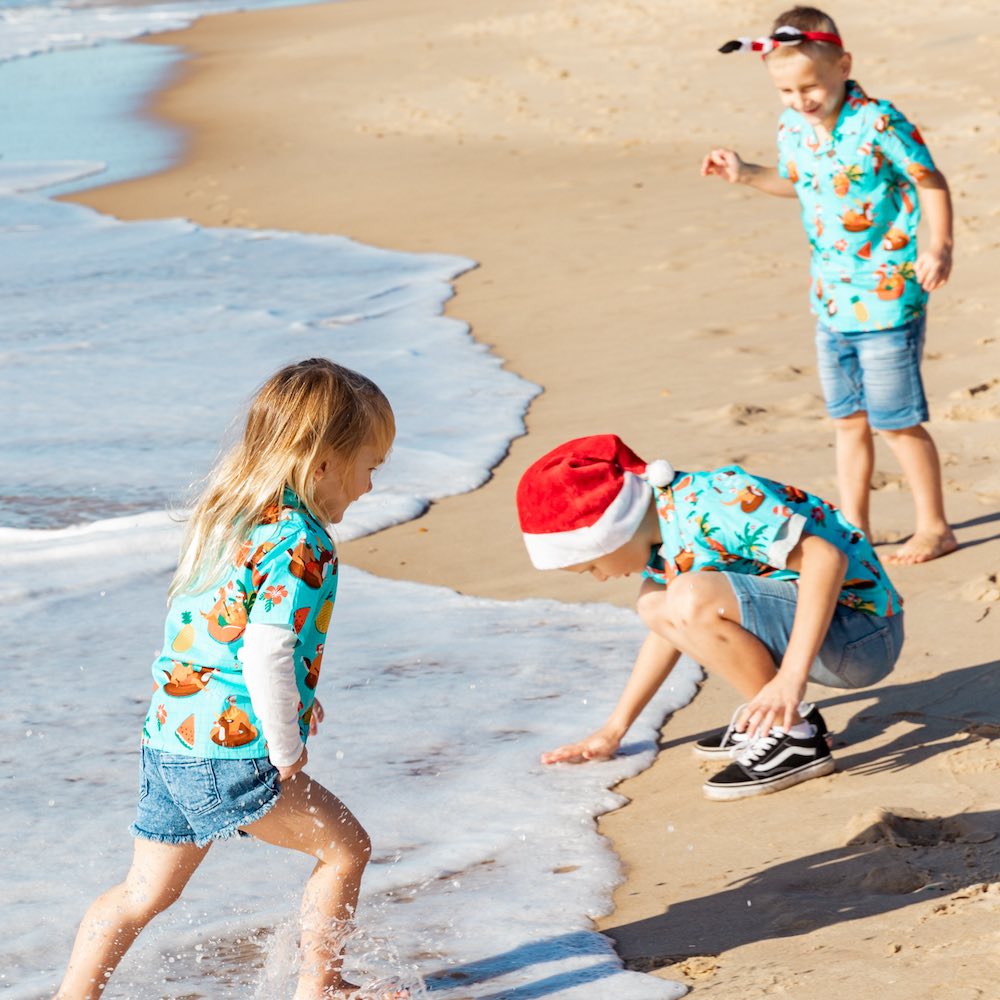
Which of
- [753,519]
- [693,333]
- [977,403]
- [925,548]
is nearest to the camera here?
[753,519]

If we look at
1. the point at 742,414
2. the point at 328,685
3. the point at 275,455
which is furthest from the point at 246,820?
the point at 742,414

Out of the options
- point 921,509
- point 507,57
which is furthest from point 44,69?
point 921,509

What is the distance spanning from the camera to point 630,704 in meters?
3.43

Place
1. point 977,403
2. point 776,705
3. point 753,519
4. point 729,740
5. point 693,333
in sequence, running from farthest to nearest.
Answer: point 693,333, point 977,403, point 729,740, point 753,519, point 776,705

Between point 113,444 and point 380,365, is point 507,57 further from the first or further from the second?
point 113,444

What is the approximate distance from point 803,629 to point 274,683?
3.58 ft

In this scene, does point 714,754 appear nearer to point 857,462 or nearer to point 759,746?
point 759,746

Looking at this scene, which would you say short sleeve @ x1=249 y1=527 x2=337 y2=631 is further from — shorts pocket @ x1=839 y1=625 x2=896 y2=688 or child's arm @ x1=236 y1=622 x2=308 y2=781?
shorts pocket @ x1=839 y1=625 x2=896 y2=688

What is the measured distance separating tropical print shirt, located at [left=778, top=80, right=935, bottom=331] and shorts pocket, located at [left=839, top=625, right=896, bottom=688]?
1.40m

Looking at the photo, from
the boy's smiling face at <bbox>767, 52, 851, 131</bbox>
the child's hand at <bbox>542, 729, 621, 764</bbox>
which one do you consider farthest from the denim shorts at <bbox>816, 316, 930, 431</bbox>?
the child's hand at <bbox>542, 729, 621, 764</bbox>

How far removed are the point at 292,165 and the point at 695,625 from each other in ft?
34.7

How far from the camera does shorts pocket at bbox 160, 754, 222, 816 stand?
245cm

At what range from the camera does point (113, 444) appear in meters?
6.13

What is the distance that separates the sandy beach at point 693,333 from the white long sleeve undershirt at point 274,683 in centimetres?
81
